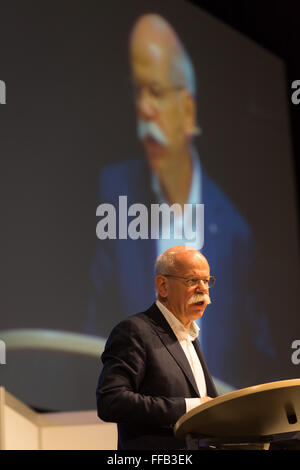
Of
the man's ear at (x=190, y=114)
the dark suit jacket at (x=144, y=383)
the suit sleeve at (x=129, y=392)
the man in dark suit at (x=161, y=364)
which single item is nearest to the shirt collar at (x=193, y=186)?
the man's ear at (x=190, y=114)

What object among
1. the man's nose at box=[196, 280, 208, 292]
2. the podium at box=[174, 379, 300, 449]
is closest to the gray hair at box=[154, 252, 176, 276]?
the man's nose at box=[196, 280, 208, 292]

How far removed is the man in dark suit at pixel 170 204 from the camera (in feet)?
15.0

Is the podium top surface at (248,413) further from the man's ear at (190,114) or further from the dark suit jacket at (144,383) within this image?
the man's ear at (190,114)

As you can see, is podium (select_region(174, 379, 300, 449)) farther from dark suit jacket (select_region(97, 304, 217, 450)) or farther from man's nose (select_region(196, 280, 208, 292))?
man's nose (select_region(196, 280, 208, 292))

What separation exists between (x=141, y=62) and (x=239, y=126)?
3.67ft

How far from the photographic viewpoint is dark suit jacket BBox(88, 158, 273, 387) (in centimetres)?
446

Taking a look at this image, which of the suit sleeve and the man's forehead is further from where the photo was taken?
the man's forehead

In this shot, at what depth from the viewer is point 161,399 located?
2.49 meters

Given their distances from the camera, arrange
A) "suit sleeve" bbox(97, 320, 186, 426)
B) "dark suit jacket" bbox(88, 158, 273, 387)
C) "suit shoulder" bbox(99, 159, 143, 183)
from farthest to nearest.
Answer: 1. "suit shoulder" bbox(99, 159, 143, 183)
2. "dark suit jacket" bbox(88, 158, 273, 387)
3. "suit sleeve" bbox(97, 320, 186, 426)

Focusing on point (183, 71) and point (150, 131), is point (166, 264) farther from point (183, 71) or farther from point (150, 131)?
point (183, 71)

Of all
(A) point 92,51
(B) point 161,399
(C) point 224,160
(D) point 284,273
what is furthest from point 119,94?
(B) point 161,399

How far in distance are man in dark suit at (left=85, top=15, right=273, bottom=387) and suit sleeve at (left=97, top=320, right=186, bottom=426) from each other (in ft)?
5.96

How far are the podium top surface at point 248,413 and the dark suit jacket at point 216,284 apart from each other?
7.07ft

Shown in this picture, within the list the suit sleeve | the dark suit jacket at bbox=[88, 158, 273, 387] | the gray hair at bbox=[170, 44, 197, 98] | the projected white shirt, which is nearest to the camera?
the suit sleeve
